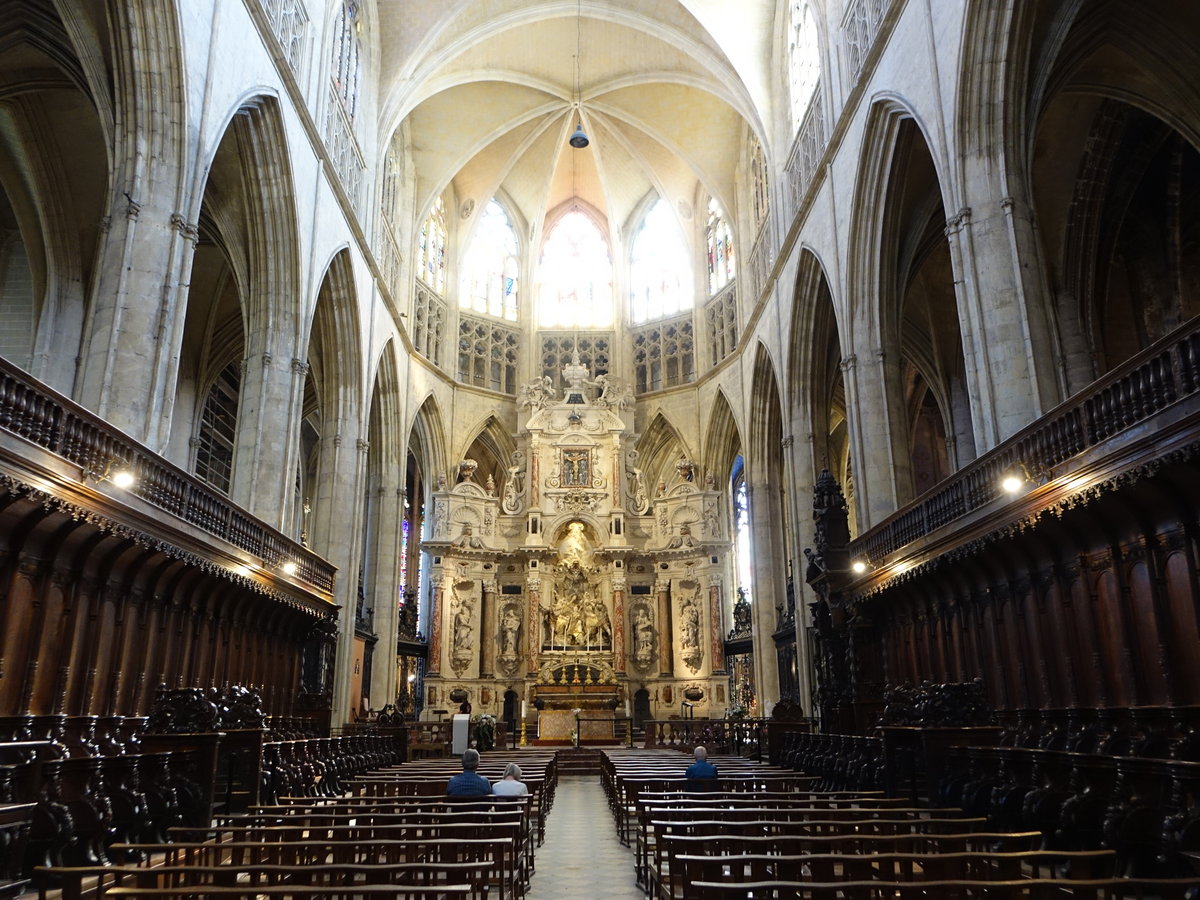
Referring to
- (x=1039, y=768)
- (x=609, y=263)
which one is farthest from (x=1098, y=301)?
(x=609, y=263)

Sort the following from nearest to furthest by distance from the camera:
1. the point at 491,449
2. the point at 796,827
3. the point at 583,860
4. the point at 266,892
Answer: the point at 266,892, the point at 796,827, the point at 583,860, the point at 491,449

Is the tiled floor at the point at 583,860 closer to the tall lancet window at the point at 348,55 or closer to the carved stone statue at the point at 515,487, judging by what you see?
the tall lancet window at the point at 348,55

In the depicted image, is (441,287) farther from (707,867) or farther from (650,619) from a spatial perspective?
(707,867)

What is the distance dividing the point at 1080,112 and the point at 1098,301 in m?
3.73

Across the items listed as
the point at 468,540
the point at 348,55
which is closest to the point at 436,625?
the point at 468,540

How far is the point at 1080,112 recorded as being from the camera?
17.9m

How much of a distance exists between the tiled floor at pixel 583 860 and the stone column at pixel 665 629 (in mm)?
15991

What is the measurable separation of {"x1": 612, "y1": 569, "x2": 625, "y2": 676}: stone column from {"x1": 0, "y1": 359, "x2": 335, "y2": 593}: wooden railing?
15.4 meters

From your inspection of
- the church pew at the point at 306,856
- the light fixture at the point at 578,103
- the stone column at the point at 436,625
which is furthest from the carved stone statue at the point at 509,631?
the church pew at the point at 306,856

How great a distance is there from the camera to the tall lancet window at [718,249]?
107 ft

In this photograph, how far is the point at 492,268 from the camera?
117 feet

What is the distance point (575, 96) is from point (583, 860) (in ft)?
92.9

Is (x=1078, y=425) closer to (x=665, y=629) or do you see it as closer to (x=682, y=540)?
(x=682, y=540)

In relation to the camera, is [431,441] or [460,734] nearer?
[460,734]
